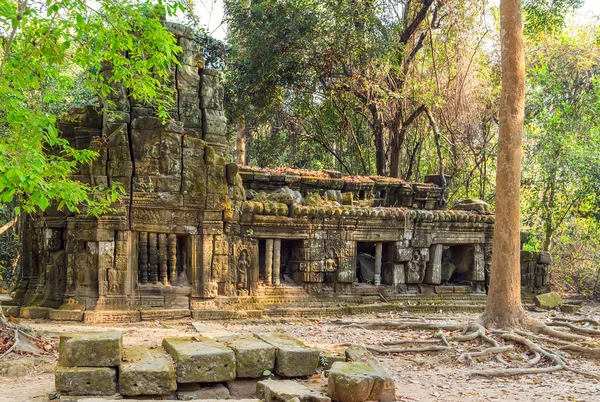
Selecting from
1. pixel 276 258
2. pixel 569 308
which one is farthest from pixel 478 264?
pixel 276 258

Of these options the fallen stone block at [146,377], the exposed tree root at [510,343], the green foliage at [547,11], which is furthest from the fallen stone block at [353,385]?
the green foliage at [547,11]

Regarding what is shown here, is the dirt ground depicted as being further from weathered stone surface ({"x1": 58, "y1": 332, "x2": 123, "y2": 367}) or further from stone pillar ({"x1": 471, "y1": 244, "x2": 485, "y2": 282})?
stone pillar ({"x1": 471, "y1": 244, "x2": 485, "y2": 282})

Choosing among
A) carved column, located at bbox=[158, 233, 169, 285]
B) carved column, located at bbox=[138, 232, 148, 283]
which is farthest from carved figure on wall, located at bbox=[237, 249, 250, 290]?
carved column, located at bbox=[138, 232, 148, 283]

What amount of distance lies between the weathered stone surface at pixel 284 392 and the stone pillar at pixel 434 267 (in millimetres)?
8511

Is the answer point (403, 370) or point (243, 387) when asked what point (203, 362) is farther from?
point (403, 370)

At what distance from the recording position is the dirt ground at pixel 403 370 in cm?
605

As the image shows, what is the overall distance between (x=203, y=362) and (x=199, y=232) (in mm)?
5592

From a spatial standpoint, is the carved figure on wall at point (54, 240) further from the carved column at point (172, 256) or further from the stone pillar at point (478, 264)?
the stone pillar at point (478, 264)

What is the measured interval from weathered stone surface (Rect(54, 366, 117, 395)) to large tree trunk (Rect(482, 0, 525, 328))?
6533 millimetres

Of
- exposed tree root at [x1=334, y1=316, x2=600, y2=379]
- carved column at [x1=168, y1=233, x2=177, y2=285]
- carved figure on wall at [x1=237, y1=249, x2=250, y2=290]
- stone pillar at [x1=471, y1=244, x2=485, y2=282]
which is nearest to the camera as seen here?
exposed tree root at [x1=334, y1=316, x2=600, y2=379]

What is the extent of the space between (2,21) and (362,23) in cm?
1096

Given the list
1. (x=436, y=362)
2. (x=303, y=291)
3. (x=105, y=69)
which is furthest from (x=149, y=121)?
(x=436, y=362)

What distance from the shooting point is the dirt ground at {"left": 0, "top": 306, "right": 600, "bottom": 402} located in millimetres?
6047

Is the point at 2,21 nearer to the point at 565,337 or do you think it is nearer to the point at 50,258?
the point at 50,258
